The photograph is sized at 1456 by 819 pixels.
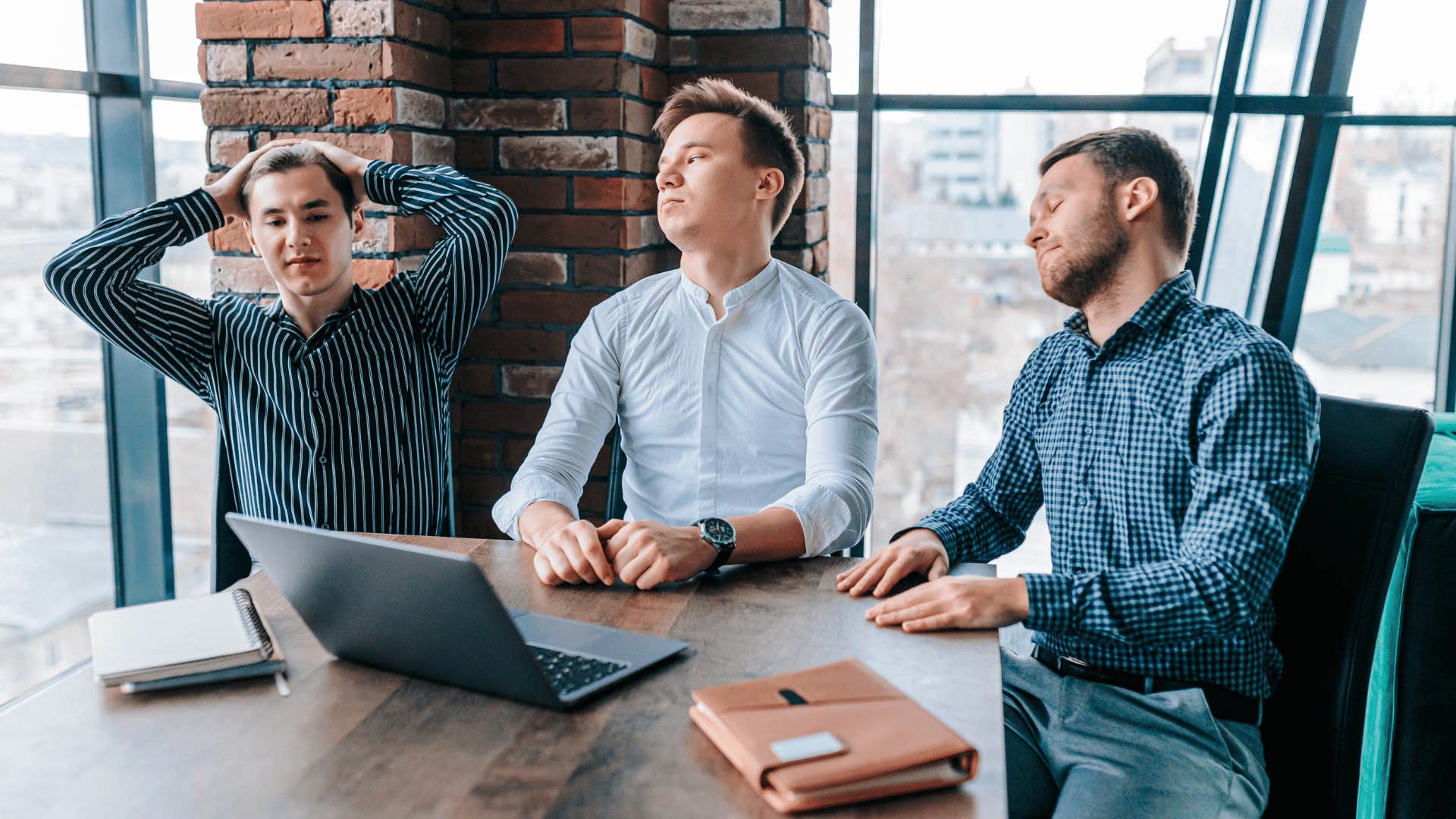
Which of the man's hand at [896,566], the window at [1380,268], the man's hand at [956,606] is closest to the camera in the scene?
the man's hand at [956,606]

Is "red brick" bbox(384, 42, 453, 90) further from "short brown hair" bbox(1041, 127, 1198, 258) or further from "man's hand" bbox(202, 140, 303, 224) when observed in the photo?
"short brown hair" bbox(1041, 127, 1198, 258)

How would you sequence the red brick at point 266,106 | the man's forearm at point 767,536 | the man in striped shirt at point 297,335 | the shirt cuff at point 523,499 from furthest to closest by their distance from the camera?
1. the red brick at point 266,106
2. the man in striped shirt at point 297,335
3. the shirt cuff at point 523,499
4. the man's forearm at point 767,536

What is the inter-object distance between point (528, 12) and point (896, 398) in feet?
A: 4.64

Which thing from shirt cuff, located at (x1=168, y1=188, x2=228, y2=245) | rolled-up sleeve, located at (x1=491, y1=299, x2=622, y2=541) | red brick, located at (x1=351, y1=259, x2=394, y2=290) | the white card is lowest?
the white card

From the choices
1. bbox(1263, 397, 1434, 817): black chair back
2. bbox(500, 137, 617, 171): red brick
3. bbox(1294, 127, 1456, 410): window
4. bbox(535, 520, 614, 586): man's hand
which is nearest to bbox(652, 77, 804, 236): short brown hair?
bbox(500, 137, 617, 171): red brick

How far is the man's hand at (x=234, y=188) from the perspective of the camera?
2.02m

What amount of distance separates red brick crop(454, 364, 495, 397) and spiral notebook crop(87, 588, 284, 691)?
52.6 inches

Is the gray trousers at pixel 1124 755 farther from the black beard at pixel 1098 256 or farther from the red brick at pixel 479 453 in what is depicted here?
the red brick at pixel 479 453

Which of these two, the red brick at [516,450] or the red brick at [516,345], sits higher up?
the red brick at [516,345]

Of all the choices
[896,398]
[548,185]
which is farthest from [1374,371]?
[548,185]

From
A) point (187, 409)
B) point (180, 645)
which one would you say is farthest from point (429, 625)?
point (187, 409)

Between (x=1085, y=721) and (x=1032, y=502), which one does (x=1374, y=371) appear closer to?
(x=1032, y=502)

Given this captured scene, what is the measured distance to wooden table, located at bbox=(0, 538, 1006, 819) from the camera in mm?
895

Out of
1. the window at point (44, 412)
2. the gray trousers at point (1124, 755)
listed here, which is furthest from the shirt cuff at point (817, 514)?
the window at point (44, 412)
